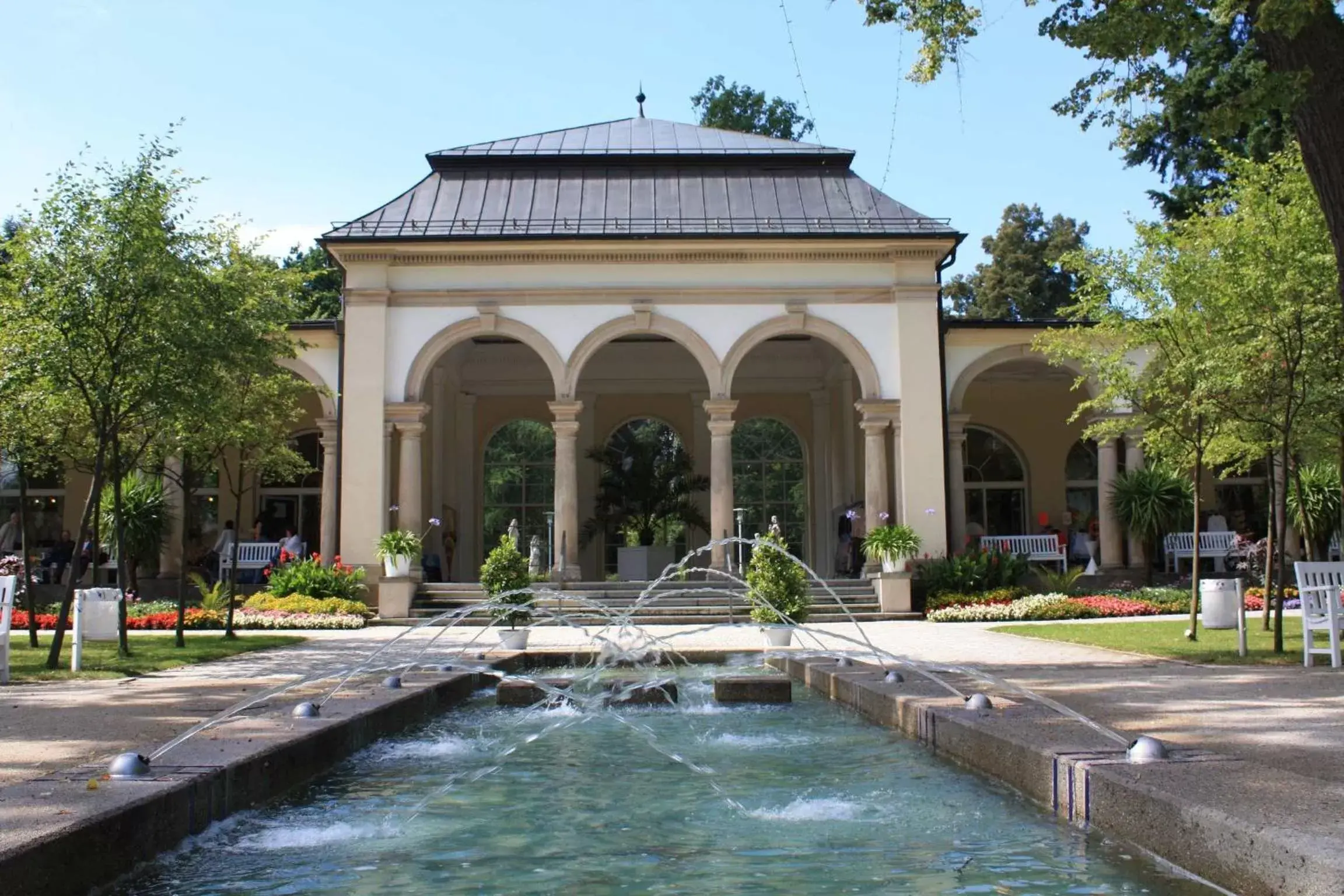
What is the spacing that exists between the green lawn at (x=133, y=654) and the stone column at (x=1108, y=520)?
48.1 ft

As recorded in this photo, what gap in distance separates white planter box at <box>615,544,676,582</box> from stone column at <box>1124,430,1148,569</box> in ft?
26.8

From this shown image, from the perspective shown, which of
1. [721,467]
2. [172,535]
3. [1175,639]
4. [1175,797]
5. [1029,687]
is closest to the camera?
[1175,797]

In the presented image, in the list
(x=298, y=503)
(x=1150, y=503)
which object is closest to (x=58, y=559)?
(x=298, y=503)

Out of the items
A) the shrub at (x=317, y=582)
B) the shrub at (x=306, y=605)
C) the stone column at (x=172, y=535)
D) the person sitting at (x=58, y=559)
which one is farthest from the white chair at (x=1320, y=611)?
the person sitting at (x=58, y=559)

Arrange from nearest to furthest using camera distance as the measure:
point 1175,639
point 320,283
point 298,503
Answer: point 1175,639, point 298,503, point 320,283

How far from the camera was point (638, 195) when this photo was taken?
22.6 metres

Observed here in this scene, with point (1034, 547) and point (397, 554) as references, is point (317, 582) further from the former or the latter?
point (1034, 547)

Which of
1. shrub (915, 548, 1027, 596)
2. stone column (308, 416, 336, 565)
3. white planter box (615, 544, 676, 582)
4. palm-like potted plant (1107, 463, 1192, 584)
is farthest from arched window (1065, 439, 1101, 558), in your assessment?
stone column (308, 416, 336, 565)

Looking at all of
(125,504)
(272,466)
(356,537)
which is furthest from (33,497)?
(272,466)

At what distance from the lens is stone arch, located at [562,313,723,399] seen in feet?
69.4

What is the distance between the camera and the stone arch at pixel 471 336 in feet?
69.4

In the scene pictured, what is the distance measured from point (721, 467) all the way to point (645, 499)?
219 inches

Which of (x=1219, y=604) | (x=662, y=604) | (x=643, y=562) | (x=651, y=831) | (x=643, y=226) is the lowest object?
(x=651, y=831)

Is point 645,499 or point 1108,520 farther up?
point 645,499
